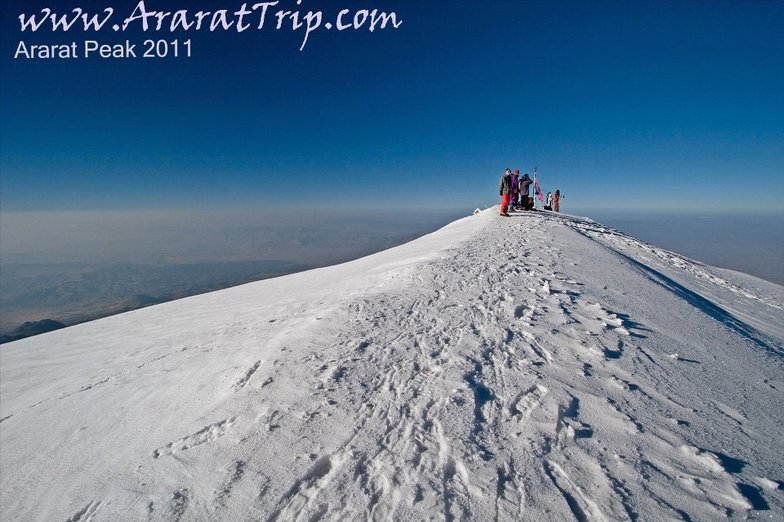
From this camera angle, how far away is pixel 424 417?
384 cm

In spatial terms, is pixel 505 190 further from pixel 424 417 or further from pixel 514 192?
pixel 424 417

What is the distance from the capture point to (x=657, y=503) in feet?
9.32

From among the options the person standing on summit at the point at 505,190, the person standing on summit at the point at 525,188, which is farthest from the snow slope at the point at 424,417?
the person standing on summit at the point at 525,188

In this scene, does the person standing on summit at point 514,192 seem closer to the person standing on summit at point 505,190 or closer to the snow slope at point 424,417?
the person standing on summit at point 505,190

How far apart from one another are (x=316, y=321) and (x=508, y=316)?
12.1 ft

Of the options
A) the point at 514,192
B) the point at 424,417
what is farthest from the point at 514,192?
the point at 424,417

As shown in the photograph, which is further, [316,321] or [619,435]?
[316,321]

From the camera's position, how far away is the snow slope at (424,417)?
3.00 meters

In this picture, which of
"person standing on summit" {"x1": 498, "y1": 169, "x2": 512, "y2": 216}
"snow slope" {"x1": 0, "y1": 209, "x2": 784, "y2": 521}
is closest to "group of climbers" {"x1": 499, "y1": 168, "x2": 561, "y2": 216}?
"person standing on summit" {"x1": 498, "y1": 169, "x2": 512, "y2": 216}

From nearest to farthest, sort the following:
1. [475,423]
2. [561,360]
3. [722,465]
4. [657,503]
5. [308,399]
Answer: [657,503], [722,465], [475,423], [308,399], [561,360]

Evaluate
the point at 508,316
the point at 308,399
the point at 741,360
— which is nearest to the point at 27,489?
the point at 308,399

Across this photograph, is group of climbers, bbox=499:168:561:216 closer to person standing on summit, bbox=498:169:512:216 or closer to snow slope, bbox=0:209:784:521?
person standing on summit, bbox=498:169:512:216

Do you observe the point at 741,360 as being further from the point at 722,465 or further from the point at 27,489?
the point at 27,489

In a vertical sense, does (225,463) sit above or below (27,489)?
above
